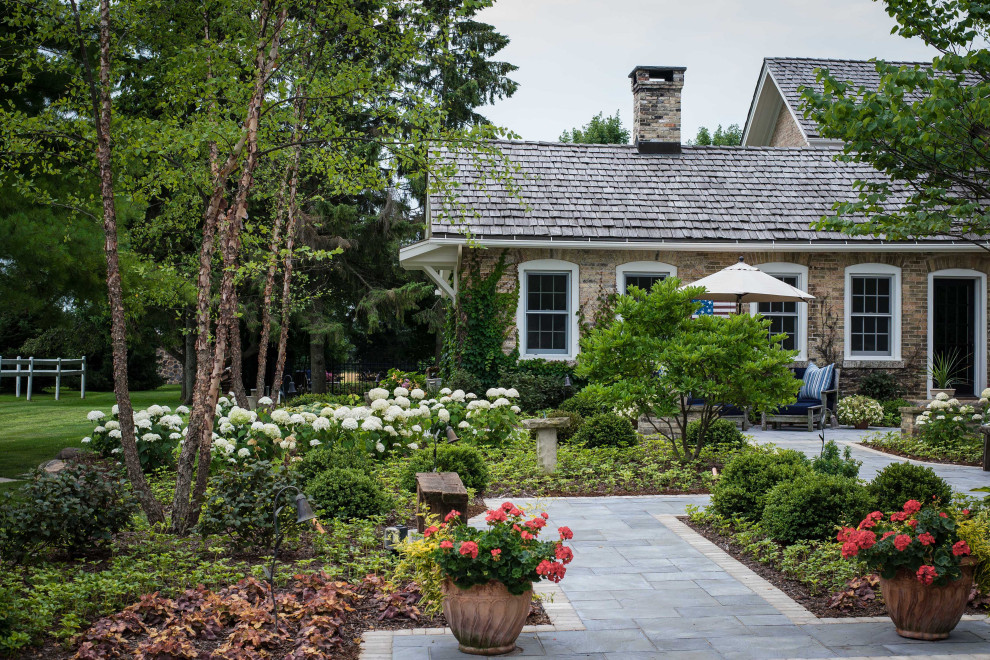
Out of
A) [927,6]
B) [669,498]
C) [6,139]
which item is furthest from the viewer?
[669,498]

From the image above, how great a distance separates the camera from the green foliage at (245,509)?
20.2 ft

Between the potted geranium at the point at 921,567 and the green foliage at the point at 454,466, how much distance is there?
175 inches

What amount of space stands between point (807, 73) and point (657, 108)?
5.92m

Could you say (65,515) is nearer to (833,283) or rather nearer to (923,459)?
(923,459)

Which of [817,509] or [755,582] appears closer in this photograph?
[755,582]

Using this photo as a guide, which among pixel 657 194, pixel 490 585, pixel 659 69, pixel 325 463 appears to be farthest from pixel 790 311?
pixel 490 585

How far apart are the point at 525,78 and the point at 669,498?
2039cm

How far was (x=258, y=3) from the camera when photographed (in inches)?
306

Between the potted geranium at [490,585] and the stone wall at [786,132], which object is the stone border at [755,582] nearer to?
the potted geranium at [490,585]

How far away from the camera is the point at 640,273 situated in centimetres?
1600

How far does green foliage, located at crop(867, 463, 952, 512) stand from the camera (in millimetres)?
6367

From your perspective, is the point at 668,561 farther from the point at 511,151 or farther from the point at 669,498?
the point at 511,151

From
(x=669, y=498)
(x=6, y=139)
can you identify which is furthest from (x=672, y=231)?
(x=6, y=139)

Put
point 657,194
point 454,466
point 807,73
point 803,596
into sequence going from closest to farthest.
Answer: point 803,596 → point 454,466 → point 657,194 → point 807,73
